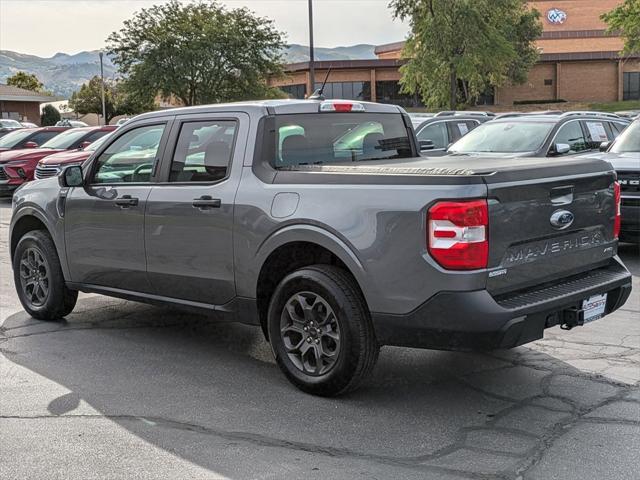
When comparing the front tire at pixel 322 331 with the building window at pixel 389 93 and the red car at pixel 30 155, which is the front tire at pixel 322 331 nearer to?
the red car at pixel 30 155

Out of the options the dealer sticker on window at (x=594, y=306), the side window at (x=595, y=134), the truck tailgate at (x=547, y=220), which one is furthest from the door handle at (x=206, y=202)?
the side window at (x=595, y=134)

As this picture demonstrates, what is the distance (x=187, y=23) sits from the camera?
128ft

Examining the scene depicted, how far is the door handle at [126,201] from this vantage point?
5.82 meters

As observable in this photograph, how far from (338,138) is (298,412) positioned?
6.53 feet

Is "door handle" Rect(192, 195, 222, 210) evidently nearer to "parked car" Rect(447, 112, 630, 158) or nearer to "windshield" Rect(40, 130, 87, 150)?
"parked car" Rect(447, 112, 630, 158)

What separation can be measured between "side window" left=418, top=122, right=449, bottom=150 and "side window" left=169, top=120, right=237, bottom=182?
10.2m

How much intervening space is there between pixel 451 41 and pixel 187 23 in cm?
1358

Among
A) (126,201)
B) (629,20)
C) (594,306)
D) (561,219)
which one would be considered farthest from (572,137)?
(629,20)

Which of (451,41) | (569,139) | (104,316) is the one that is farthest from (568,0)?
(104,316)

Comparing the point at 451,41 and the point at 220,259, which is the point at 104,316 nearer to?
the point at 220,259

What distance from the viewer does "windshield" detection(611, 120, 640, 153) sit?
10.3 meters

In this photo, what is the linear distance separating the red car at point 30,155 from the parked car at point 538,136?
10.1 m

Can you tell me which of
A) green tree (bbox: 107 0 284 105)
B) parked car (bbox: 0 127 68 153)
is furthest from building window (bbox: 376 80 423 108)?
parked car (bbox: 0 127 68 153)

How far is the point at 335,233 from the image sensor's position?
15.0ft
